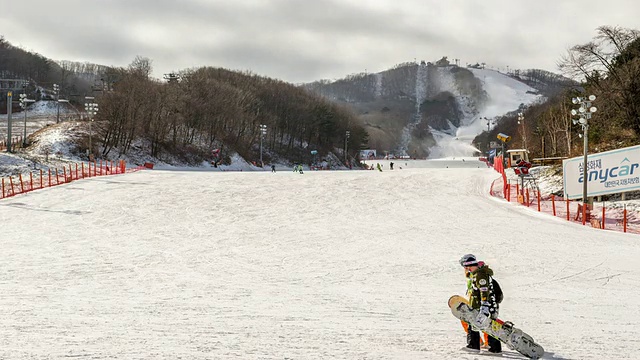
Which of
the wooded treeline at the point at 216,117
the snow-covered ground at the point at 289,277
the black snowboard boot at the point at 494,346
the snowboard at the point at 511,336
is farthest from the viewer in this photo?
the wooded treeline at the point at 216,117

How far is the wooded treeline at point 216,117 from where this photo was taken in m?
61.3

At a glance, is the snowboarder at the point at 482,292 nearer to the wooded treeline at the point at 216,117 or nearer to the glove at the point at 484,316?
the glove at the point at 484,316

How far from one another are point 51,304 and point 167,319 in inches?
99.1

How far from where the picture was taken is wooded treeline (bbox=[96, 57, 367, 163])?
6128 centimetres

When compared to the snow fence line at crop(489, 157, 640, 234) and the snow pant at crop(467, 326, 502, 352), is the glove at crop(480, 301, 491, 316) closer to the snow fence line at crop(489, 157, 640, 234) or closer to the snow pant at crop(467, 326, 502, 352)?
the snow pant at crop(467, 326, 502, 352)

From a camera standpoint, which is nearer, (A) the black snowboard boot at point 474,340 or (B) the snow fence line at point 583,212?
(A) the black snowboard boot at point 474,340

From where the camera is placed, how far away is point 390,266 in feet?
46.1

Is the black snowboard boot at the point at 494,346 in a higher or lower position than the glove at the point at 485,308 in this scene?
lower

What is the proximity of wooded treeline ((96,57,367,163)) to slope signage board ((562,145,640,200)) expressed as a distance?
46.3 metres

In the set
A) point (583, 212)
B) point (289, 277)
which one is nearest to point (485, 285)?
point (289, 277)

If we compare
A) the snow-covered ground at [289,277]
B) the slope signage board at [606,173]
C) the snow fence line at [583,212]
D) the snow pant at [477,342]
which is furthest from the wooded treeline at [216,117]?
the snow pant at [477,342]

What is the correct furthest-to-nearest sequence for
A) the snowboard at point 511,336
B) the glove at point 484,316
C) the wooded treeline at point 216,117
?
the wooded treeline at point 216,117
the glove at point 484,316
the snowboard at point 511,336

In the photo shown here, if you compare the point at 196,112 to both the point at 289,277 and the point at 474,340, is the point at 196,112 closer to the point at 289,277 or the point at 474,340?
the point at 289,277

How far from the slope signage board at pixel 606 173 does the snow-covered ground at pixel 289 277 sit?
11.3 feet
